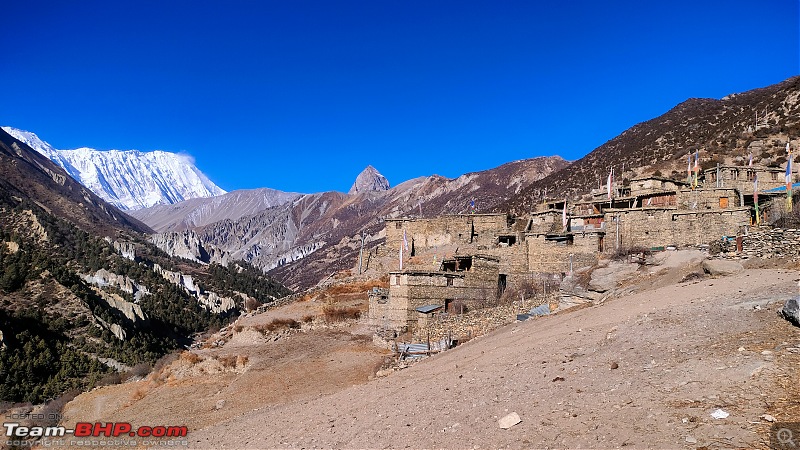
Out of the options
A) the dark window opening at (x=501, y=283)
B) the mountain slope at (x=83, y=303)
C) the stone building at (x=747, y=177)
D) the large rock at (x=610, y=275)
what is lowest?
the mountain slope at (x=83, y=303)

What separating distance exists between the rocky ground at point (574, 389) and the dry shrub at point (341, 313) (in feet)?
30.1

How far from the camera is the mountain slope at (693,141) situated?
51594 mm

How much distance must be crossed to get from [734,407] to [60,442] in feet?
55.9

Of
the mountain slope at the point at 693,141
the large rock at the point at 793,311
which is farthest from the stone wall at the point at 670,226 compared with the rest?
the mountain slope at the point at 693,141

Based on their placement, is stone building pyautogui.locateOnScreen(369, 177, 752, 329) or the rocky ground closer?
the rocky ground

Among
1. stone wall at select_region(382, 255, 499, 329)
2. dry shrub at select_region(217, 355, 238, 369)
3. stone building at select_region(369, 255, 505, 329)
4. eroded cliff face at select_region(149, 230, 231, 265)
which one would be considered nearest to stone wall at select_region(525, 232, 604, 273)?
stone building at select_region(369, 255, 505, 329)

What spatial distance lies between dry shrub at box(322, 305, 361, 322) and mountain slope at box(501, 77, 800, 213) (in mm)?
34739

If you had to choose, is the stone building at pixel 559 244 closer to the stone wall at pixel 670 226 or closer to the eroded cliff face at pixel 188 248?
the stone wall at pixel 670 226

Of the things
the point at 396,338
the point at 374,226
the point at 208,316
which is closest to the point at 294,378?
the point at 396,338

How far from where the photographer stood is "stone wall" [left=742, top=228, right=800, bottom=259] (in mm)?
14688

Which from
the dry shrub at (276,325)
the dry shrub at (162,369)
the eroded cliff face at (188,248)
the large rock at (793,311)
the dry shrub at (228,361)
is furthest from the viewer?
the eroded cliff face at (188,248)

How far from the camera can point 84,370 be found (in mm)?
45156

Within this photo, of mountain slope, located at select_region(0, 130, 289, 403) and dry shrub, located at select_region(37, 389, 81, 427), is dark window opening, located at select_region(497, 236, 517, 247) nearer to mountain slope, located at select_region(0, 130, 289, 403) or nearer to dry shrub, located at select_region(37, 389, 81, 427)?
dry shrub, located at select_region(37, 389, 81, 427)

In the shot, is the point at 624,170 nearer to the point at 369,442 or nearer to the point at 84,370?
the point at 84,370
